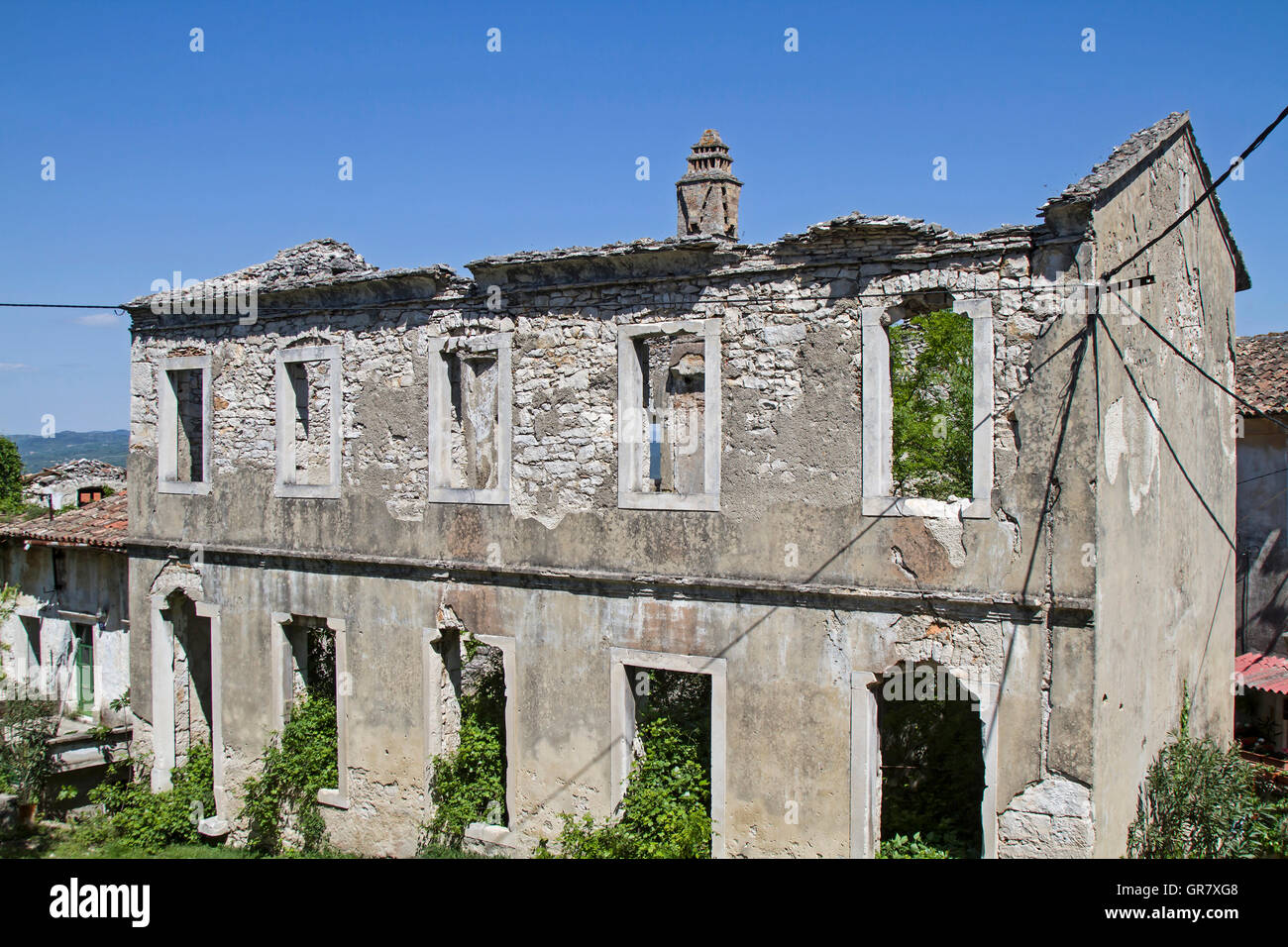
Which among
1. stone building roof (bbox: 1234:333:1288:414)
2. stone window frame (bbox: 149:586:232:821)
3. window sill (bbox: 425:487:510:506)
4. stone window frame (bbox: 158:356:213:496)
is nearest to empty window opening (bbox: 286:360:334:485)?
stone window frame (bbox: 158:356:213:496)

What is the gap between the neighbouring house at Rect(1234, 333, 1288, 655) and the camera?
15594 mm

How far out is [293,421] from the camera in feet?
41.4

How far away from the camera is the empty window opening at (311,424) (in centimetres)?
1252

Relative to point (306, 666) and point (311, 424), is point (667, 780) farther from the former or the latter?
point (311, 424)

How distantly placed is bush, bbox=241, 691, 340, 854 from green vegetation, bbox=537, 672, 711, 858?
129 inches

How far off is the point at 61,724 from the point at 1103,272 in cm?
1581

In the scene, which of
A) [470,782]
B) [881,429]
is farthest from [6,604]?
[881,429]

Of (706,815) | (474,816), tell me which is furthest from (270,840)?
(706,815)

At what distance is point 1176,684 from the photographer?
1079cm

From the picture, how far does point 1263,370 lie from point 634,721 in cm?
1195

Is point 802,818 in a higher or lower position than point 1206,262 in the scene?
lower

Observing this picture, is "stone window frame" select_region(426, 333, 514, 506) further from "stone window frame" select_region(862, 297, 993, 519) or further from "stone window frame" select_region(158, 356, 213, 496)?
"stone window frame" select_region(158, 356, 213, 496)
